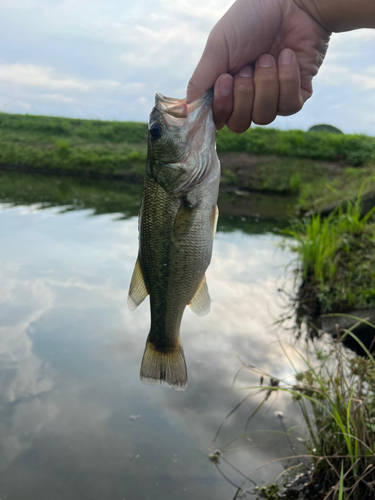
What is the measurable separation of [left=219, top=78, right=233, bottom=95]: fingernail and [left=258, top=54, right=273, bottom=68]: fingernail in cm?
18

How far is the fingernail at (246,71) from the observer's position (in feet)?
6.97

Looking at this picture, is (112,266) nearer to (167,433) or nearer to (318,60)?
(167,433)

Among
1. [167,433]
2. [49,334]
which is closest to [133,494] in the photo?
→ [167,433]

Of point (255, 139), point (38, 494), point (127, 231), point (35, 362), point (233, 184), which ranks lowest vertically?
point (38, 494)

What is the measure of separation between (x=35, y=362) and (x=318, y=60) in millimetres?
Result: 4627

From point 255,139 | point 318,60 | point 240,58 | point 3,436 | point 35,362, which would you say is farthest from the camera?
point 255,139

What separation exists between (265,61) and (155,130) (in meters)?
0.68

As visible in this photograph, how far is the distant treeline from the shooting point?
896 inches

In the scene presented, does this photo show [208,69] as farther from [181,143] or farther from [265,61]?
[181,143]

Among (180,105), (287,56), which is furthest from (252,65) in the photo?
(180,105)

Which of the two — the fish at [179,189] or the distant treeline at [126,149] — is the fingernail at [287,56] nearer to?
the fish at [179,189]

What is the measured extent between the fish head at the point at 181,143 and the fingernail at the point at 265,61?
1.13 feet

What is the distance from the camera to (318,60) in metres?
2.41

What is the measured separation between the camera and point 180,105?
2043 mm
